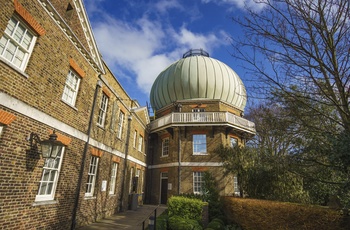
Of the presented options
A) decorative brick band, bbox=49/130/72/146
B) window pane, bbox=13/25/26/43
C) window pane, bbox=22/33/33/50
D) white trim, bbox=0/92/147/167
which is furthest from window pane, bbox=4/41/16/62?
decorative brick band, bbox=49/130/72/146

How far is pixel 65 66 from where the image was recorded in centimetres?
770

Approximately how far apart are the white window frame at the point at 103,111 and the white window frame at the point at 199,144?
10138 mm

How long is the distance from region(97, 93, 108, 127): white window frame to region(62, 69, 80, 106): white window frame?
Answer: 87.8 inches

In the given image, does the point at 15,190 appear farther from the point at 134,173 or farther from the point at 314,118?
the point at 134,173

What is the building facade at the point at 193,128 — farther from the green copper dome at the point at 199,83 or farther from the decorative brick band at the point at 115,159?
the decorative brick band at the point at 115,159

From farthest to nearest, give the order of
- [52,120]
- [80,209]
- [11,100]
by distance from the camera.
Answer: [80,209], [52,120], [11,100]

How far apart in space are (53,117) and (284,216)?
8.75 m

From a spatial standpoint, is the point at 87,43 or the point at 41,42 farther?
the point at 87,43

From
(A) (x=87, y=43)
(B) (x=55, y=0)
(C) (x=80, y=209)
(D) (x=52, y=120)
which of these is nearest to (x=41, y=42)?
(B) (x=55, y=0)

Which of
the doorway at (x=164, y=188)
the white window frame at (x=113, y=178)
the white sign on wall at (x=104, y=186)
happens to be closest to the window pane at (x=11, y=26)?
the white sign on wall at (x=104, y=186)

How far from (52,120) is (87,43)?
14.7ft

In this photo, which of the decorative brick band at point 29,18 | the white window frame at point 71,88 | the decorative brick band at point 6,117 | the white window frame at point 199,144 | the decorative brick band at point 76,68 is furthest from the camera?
the white window frame at point 199,144

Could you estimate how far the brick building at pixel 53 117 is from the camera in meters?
5.31

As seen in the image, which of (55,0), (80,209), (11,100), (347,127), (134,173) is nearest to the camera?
(347,127)
